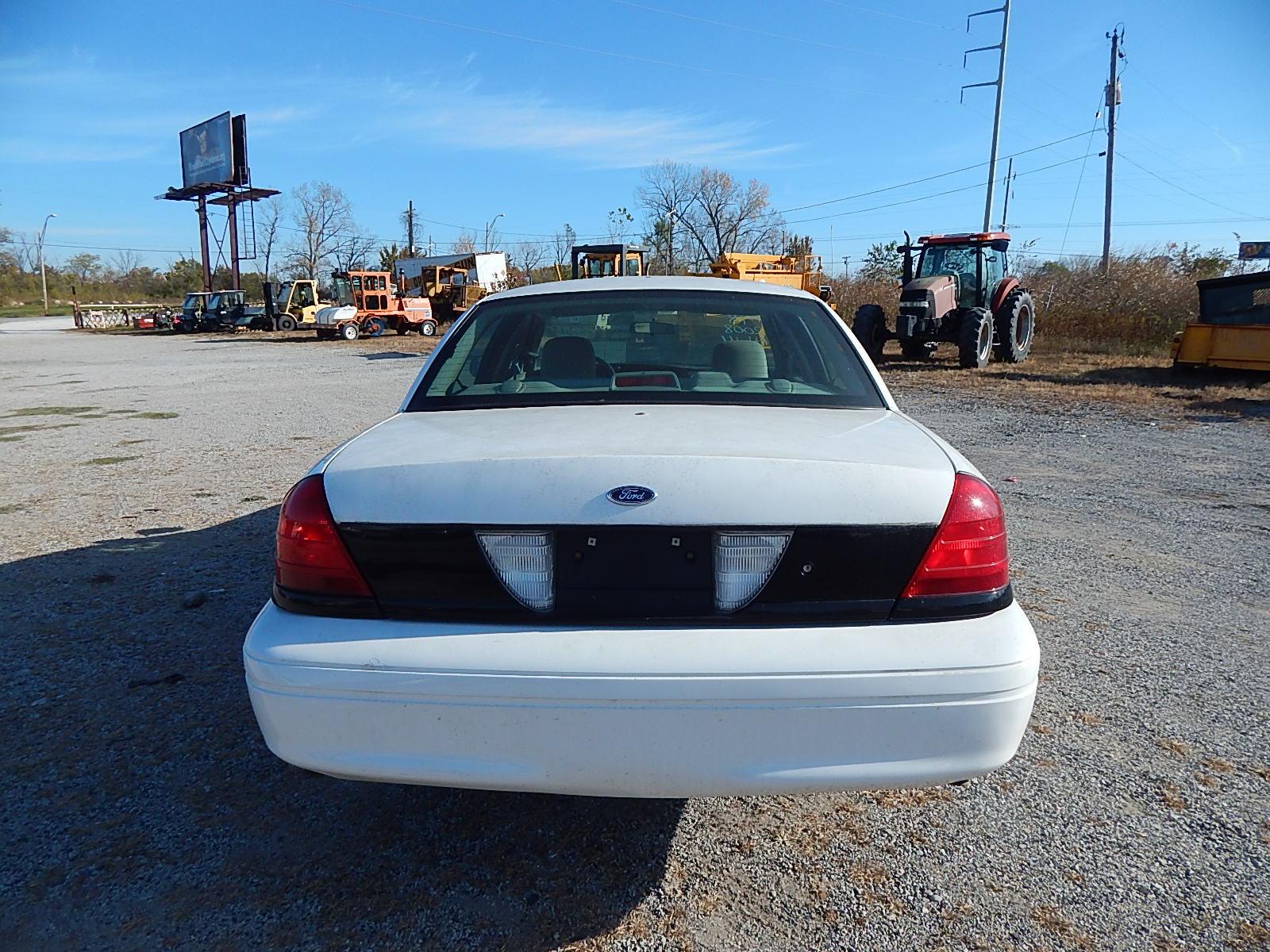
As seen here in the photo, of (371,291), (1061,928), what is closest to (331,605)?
(1061,928)

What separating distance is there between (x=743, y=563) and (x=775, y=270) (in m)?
20.2

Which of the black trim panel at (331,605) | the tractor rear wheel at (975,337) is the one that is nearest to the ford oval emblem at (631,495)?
the black trim panel at (331,605)

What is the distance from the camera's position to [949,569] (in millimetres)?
1897

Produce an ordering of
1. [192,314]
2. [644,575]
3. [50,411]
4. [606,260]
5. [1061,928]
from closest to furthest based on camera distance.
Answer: [644,575]
[1061,928]
[50,411]
[606,260]
[192,314]

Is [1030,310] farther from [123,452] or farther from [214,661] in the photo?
[214,661]

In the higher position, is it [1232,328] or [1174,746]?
[1232,328]

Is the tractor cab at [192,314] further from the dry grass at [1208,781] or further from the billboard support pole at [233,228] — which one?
the dry grass at [1208,781]

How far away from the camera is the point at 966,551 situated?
1.91 meters

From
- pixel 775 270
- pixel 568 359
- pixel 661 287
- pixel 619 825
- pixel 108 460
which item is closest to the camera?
pixel 619 825

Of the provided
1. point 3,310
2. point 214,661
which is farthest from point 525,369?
point 3,310

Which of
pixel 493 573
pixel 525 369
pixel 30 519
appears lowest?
pixel 30 519

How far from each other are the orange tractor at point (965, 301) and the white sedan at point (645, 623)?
47.8 feet

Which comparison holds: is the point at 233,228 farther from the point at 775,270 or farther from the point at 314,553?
the point at 314,553

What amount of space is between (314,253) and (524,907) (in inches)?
3325
